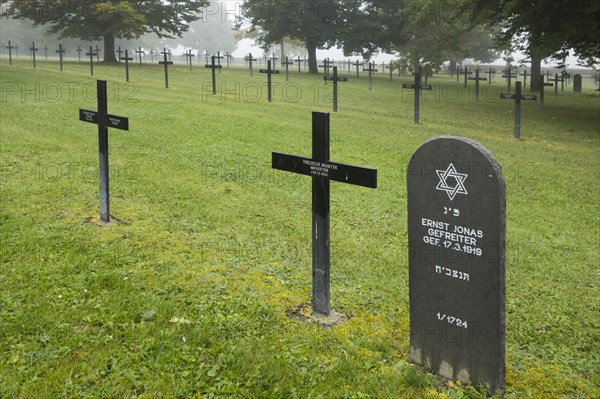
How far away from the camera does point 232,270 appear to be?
674 centimetres

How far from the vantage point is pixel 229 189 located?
33.8 ft

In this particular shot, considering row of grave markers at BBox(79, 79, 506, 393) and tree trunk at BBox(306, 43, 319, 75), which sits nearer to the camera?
row of grave markers at BBox(79, 79, 506, 393)

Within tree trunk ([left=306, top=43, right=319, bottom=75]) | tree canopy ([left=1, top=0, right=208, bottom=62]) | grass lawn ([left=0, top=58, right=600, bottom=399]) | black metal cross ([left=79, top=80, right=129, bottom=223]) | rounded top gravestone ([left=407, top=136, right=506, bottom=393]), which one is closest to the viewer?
rounded top gravestone ([left=407, top=136, right=506, bottom=393])

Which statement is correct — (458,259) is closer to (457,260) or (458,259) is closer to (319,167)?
(457,260)

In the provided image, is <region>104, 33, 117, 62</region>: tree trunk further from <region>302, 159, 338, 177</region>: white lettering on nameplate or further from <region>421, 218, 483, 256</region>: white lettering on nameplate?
<region>421, 218, 483, 256</region>: white lettering on nameplate

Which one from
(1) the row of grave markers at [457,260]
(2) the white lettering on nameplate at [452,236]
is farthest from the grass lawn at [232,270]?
(2) the white lettering on nameplate at [452,236]

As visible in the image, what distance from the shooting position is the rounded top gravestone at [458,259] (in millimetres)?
4254

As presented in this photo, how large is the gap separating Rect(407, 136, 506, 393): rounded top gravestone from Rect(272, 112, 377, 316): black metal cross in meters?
0.81

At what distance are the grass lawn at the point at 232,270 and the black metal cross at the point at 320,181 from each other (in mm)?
390

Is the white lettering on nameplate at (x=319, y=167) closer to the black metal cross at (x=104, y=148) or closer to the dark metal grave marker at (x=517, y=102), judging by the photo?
the black metal cross at (x=104, y=148)

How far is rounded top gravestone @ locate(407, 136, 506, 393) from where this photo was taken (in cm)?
425

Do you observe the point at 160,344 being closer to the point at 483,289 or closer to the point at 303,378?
the point at 303,378

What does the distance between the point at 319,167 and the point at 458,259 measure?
5.22 ft

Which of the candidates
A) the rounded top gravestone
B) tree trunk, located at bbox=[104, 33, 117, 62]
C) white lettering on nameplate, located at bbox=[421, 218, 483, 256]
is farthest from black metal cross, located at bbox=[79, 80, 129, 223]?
tree trunk, located at bbox=[104, 33, 117, 62]
